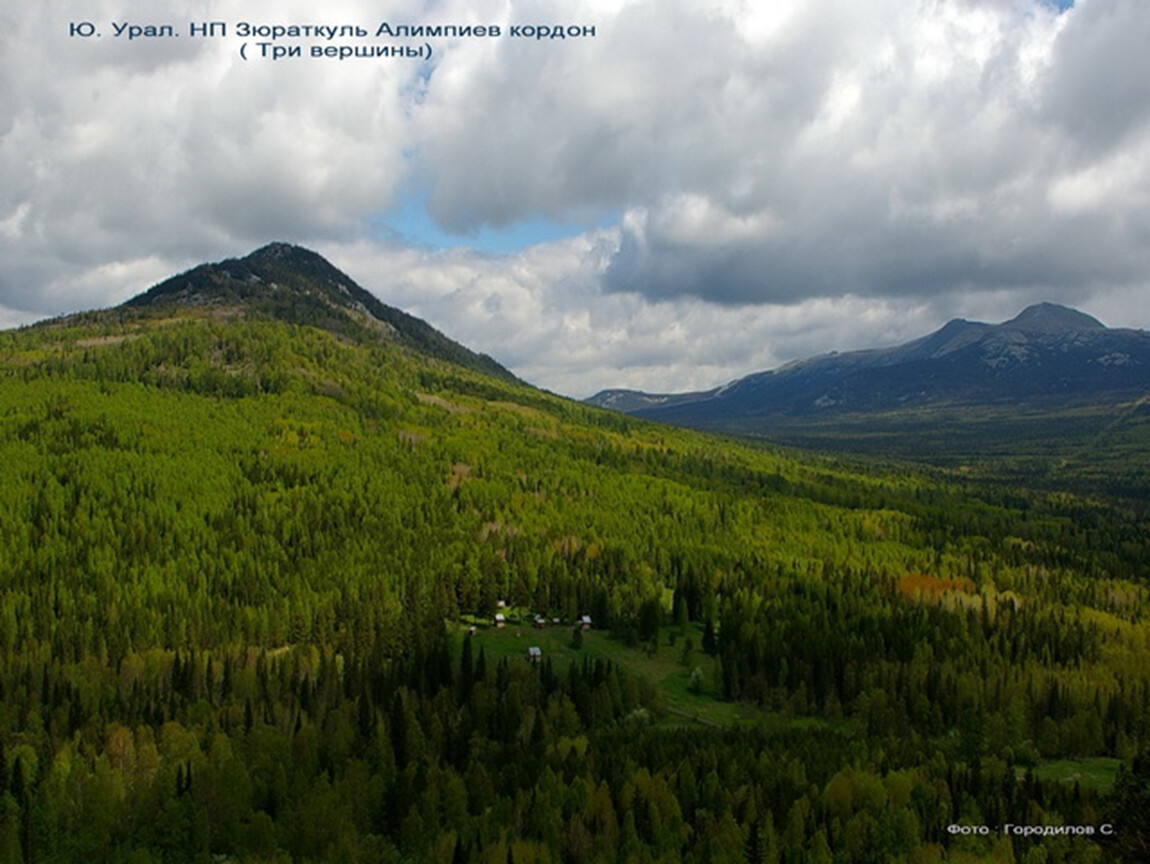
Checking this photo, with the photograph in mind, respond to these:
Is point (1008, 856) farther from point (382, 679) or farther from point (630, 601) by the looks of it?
point (630, 601)

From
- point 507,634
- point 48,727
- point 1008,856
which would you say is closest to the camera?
point 1008,856

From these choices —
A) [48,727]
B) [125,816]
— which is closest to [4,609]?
[48,727]

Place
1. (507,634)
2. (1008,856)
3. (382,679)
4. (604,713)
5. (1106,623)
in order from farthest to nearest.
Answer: (1106,623) < (507,634) < (382,679) < (604,713) < (1008,856)

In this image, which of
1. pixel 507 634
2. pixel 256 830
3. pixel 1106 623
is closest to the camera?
pixel 256 830

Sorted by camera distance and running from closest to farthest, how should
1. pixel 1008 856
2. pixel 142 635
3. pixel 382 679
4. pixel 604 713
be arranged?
pixel 1008 856 → pixel 604 713 → pixel 382 679 → pixel 142 635

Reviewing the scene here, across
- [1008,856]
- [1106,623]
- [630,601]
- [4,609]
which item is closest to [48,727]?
[4,609]

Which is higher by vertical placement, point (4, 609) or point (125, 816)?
point (4, 609)

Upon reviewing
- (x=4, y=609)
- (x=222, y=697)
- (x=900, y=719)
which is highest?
→ (x=4, y=609)

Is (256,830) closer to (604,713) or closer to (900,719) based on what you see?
(604,713)

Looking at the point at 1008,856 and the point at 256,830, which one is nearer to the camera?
the point at 1008,856
